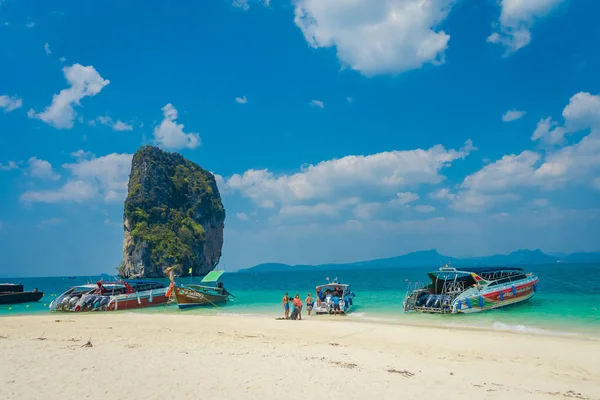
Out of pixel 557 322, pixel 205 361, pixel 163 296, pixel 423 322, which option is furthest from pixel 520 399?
pixel 163 296

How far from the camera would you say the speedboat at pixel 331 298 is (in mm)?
26047

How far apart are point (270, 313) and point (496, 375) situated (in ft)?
64.5

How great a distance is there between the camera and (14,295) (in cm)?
4116

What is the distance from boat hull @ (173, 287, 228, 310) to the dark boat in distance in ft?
72.4

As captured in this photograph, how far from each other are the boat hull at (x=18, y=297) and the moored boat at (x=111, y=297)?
10.7 meters

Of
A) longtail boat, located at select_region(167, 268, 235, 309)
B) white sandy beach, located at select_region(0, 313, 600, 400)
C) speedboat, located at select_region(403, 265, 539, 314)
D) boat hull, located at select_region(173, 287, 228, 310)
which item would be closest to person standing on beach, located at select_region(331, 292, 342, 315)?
speedboat, located at select_region(403, 265, 539, 314)

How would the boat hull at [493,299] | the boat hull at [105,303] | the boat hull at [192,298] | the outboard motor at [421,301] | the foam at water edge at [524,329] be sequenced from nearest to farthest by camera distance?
1. the foam at water edge at [524,329]
2. the boat hull at [493,299]
3. the outboard motor at [421,301]
4. the boat hull at [192,298]
5. the boat hull at [105,303]

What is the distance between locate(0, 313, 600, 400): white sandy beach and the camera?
857 cm

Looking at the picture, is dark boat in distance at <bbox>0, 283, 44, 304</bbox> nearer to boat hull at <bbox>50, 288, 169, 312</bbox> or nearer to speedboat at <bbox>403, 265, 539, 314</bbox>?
boat hull at <bbox>50, 288, 169, 312</bbox>

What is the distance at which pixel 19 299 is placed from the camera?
4156 centimetres

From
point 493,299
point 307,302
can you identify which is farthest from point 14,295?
point 493,299

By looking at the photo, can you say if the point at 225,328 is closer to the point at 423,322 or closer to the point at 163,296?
the point at 423,322

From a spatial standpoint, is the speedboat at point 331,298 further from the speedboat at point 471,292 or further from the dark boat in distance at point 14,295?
the dark boat in distance at point 14,295

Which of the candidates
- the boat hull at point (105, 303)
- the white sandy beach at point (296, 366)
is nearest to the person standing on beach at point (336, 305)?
the white sandy beach at point (296, 366)
